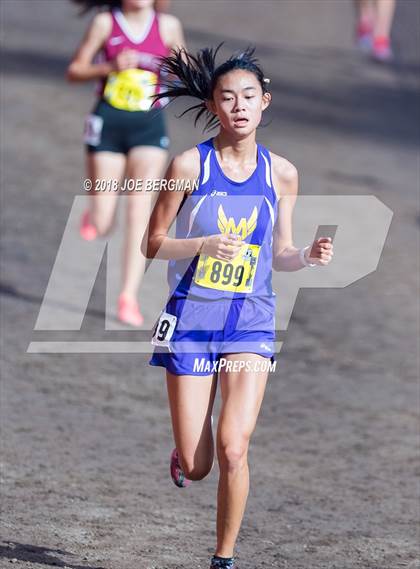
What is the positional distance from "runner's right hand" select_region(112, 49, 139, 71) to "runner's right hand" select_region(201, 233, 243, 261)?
14.1 feet

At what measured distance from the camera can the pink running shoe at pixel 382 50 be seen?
2400 centimetres

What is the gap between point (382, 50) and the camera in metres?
24.1

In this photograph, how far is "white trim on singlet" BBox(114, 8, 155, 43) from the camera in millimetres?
9594

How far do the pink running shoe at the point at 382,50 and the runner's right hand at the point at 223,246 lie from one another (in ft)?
63.0

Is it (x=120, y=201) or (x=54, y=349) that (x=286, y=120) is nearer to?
(x=120, y=201)

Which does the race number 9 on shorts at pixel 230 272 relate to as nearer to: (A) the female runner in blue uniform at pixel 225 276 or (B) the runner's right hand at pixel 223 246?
(A) the female runner in blue uniform at pixel 225 276

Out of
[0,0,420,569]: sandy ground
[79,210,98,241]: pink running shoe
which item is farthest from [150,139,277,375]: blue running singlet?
[79,210,98,241]: pink running shoe

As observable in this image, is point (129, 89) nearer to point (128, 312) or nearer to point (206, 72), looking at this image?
point (128, 312)

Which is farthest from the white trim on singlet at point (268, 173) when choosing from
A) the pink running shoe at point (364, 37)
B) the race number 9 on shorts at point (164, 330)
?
the pink running shoe at point (364, 37)

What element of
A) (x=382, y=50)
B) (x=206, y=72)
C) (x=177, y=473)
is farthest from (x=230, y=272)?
(x=382, y=50)

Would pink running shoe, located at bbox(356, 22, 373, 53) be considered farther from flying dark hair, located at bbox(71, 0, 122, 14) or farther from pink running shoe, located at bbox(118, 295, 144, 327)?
pink running shoe, located at bbox(118, 295, 144, 327)

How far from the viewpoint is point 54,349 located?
31.9 feet

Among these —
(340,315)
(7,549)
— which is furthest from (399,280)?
(7,549)

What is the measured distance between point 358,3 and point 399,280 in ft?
39.1
